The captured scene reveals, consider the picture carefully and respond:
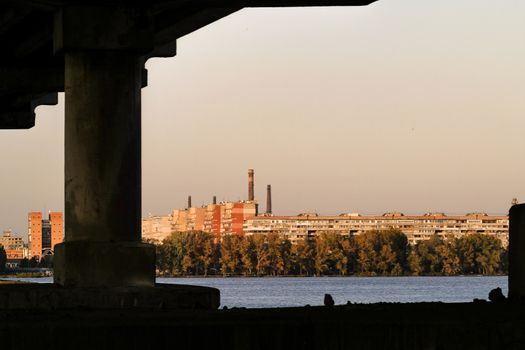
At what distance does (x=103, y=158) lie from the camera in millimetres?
22359

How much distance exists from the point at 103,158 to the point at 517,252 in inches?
357

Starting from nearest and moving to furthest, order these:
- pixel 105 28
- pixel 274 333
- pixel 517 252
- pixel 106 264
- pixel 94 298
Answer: pixel 274 333 → pixel 517 252 → pixel 94 298 → pixel 106 264 → pixel 105 28

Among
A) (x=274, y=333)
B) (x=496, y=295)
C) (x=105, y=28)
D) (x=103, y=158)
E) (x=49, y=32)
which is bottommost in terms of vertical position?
(x=274, y=333)

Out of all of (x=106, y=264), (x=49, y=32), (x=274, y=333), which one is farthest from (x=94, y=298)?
(x=274, y=333)

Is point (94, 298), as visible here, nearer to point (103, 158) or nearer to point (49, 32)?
point (103, 158)

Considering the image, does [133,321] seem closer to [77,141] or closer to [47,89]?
[77,141]

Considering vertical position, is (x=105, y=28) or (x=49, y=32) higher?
(x=49, y=32)

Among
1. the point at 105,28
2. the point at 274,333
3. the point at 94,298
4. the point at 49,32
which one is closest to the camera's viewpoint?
the point at 274,333

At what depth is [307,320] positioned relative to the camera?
1238 centimetres

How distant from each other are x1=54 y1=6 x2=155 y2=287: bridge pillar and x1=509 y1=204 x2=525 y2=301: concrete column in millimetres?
8182

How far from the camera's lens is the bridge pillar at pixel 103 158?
875 inches

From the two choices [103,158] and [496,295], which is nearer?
[496,295]

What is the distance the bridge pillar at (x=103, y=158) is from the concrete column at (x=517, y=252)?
8.18 meters

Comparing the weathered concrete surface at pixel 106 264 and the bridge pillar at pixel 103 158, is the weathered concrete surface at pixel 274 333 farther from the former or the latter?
the bridge pillar at pixel 103 158
